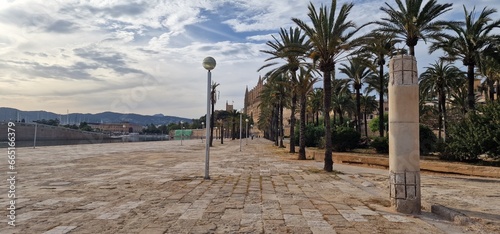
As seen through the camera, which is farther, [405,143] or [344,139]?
[344,139]

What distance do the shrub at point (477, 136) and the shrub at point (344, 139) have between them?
8.67 meters

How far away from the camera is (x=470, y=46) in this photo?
Result: 21938 mm

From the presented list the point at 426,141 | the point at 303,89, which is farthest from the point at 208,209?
the point at 426,141

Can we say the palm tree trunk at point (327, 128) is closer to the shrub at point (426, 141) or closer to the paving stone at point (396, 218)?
the paving stone at point (396, 218)

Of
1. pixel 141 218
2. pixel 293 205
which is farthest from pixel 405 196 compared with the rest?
pixel 141 218

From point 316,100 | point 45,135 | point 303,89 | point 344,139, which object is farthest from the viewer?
point 45,135

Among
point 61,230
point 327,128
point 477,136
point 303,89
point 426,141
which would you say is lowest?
point 61,230

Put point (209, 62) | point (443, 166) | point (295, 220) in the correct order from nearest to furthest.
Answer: point (295, 220) → point (209, 62) → point (443, 166)

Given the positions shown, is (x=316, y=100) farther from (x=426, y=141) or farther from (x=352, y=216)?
(x=352, y=216)

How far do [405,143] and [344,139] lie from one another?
20.9 meters

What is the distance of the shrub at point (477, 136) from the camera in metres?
16.1

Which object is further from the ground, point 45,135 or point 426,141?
point 426,141

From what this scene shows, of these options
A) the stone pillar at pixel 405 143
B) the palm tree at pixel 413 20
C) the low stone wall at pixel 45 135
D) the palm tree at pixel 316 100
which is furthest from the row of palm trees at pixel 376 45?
the low stone wall at pixel 45 135

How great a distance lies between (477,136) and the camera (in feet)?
54.2
